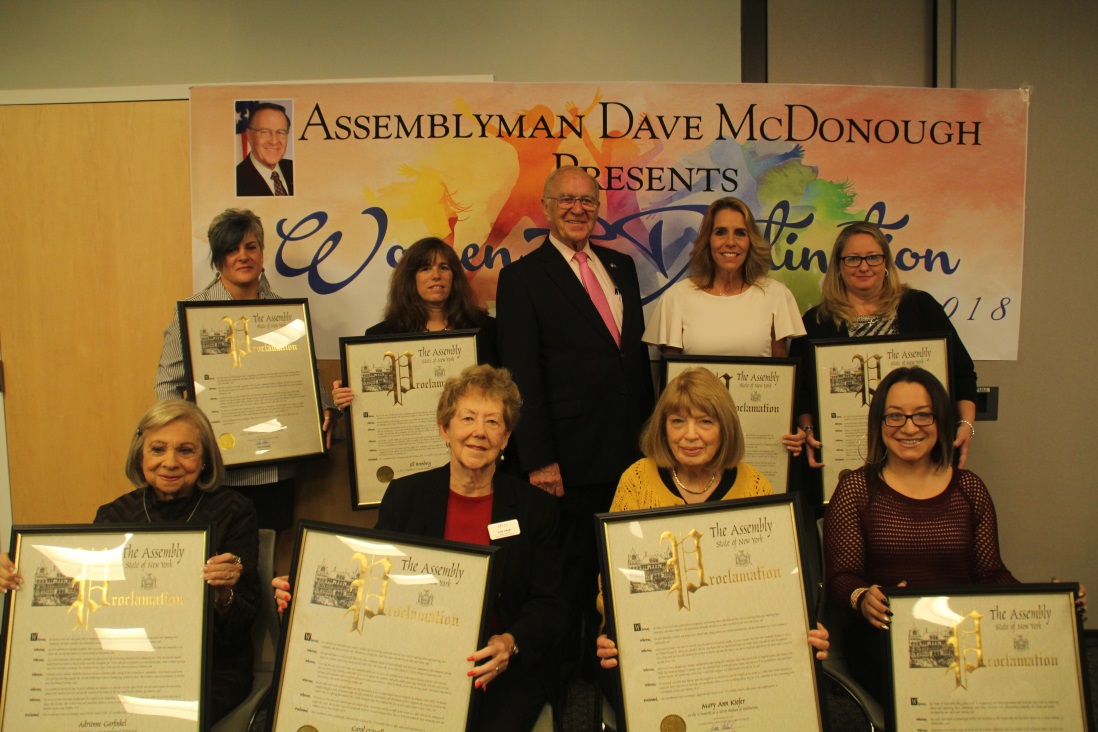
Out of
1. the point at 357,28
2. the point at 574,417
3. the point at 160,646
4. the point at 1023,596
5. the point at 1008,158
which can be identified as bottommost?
the point at 160,646

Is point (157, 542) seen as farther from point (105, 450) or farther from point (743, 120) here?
point (743, 120)

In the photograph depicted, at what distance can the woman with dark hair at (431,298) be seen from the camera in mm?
3342

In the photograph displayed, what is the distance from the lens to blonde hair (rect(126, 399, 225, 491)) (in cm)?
244

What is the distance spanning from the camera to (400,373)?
10.4ft

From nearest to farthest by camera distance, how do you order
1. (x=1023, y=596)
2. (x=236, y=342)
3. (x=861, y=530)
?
(x=1023, y=596)
(x=861, y=530)
(x=236, y=342)

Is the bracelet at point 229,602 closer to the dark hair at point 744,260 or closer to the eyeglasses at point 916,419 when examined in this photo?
the eyeglasses at point 916,419

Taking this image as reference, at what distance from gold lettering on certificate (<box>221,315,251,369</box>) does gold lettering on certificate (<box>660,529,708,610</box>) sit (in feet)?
6.58

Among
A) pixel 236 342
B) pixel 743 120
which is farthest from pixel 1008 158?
pixel 236 342

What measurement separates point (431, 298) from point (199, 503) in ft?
4.25

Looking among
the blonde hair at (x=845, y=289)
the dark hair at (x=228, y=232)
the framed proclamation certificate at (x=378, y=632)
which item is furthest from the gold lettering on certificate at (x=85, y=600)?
the blonde hair at (x=845, y=289)

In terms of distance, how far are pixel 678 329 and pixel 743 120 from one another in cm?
122

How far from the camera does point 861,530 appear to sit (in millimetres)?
2422

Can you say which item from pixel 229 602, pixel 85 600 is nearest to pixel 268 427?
pixel 229 602

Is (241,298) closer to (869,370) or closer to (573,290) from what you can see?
(573,290)
